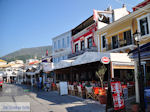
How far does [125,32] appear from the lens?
15.5 m

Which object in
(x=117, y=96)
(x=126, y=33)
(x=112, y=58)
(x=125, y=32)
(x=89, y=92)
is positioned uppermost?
(x=125, y=32)

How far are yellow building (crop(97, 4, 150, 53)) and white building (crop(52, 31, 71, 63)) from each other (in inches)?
314

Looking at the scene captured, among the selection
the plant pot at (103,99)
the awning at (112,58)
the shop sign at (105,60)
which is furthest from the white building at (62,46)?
the plant pot at (103,99)

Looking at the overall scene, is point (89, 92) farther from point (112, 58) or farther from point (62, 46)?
point (62, 46)

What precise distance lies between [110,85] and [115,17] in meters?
15.5

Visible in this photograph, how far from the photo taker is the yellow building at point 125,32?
529 inches

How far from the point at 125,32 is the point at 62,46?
13.8m

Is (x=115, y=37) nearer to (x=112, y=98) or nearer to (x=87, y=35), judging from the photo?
(x=87, y=35)

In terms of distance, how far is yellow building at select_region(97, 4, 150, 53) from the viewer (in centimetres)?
1343

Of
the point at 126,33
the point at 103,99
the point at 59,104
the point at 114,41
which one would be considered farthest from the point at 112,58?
the point at 114,41

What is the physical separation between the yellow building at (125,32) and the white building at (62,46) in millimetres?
7965

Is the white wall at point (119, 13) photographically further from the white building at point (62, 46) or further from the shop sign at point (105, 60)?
the shop sign at point (105, 60)

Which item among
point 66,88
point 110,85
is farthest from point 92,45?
point 110,85

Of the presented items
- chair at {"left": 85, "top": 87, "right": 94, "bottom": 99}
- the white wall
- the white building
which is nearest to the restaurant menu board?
chair at {"left": 85, "top": 87, "right": 94, "bottom": 99}
